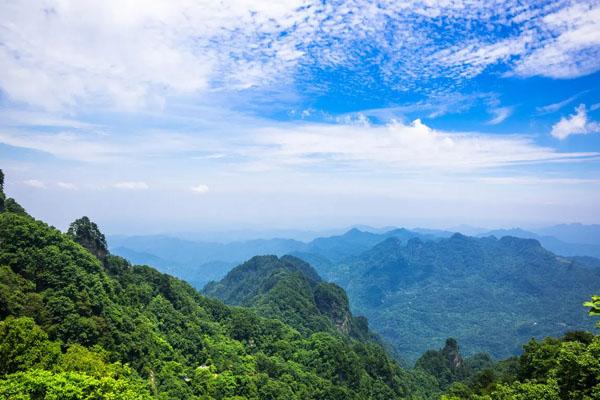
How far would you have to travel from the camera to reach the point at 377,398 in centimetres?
6175

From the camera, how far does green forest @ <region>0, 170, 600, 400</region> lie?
2220 cm

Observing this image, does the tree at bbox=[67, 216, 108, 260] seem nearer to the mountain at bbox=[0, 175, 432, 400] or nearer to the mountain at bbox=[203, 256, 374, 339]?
the mountain at bbox=[0, 175, 432, 400]

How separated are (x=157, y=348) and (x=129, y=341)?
7.64m

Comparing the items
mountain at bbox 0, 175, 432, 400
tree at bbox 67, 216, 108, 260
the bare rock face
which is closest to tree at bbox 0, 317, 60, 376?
mountain at bbox 0, 175, 432, 400

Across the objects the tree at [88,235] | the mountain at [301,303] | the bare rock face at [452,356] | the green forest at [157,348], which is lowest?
the bare rock face at [452,356]

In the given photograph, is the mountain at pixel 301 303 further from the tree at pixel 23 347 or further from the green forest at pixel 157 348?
the tree at pixel 23 347

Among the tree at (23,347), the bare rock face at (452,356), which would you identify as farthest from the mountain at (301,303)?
the tree at (23,347)

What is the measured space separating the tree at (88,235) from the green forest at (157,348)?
0.13m

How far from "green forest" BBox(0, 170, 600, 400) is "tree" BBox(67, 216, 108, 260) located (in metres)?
0.13

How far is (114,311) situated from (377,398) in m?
45.8

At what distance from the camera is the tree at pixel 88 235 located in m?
46.2

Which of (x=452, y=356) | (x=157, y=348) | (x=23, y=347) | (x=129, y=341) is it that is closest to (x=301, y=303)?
(x=452, y=356)

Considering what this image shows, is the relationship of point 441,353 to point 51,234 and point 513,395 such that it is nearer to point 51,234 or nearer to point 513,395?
point 513,395

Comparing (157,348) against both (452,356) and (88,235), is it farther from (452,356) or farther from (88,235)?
(452,356)
